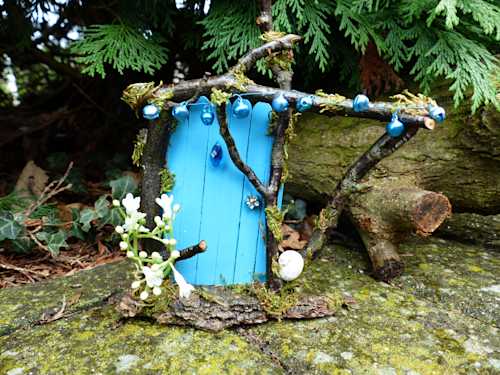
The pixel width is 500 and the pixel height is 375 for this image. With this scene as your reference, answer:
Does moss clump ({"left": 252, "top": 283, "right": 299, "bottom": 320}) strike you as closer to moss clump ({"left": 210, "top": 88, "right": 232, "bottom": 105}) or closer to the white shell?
the white shell

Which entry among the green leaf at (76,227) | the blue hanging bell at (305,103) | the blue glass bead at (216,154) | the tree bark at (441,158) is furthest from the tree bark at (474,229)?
the green leaf at (76,227)

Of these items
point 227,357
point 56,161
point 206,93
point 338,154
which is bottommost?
point 227,357

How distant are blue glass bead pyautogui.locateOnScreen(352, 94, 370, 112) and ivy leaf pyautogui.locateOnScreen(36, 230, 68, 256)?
5.01ft

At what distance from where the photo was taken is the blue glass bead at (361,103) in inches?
67.7

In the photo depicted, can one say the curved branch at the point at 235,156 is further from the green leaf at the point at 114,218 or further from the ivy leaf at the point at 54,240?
the ivy leaf at the point at 54,240

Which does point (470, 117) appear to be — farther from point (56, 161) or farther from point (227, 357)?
point (56, 161)

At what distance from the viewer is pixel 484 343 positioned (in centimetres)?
173

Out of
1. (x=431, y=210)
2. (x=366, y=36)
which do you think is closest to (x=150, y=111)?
(x=366, y=36)

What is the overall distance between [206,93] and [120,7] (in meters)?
0.96

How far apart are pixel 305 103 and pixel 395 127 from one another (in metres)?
0.34

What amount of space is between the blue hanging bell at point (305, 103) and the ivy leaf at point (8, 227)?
4.83 ft

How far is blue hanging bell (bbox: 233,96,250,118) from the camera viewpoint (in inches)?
68.2

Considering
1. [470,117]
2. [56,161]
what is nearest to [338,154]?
[470,117]

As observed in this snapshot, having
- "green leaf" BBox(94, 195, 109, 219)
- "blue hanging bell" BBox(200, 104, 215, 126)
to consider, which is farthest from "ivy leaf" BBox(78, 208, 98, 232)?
"blue hanging bell" BBox(200, 104, 215, 126)
